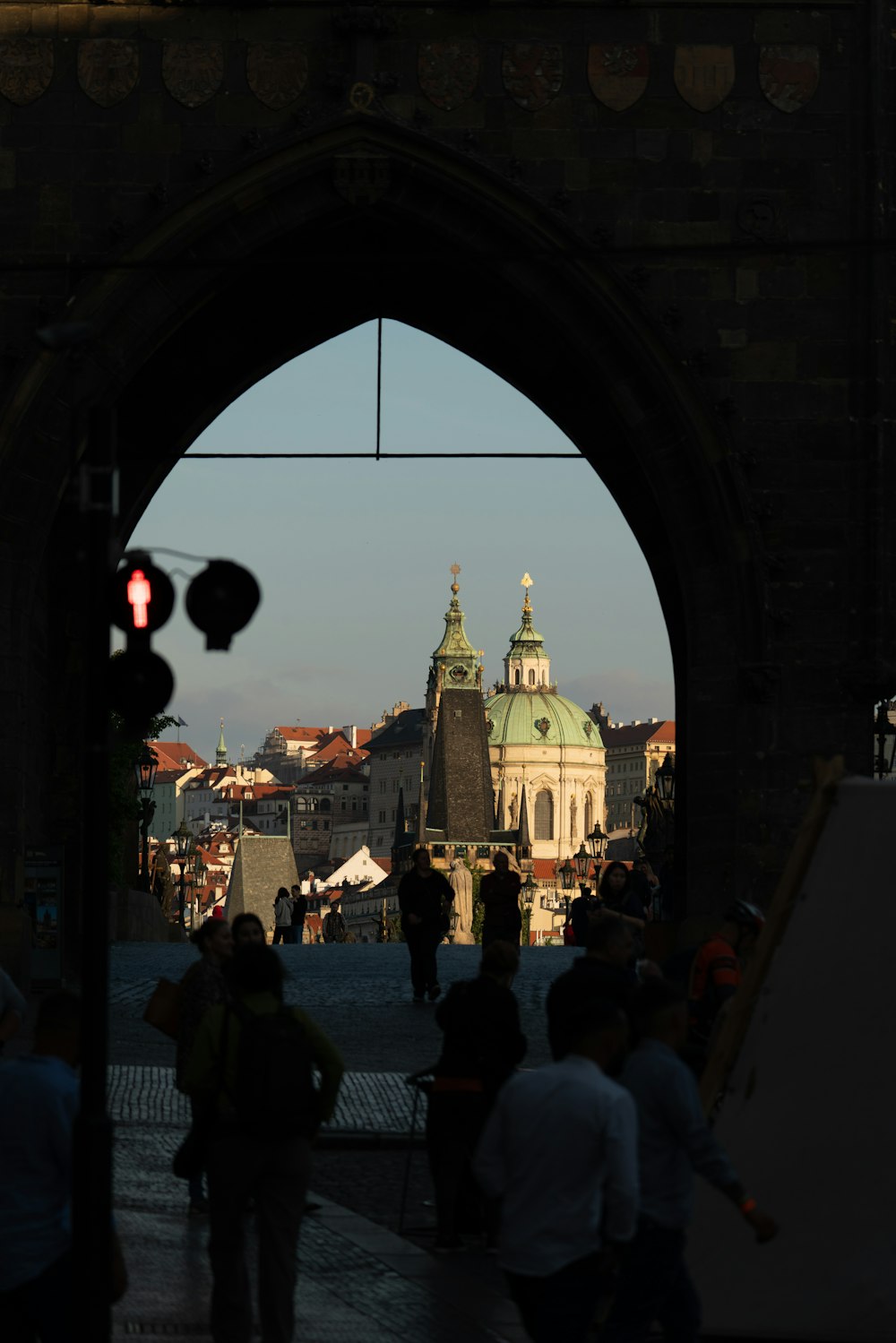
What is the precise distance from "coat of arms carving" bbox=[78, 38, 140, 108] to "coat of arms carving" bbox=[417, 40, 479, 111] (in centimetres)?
247

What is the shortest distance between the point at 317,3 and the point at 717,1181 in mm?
15575

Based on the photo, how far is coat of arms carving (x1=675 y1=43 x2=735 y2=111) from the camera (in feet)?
70.5

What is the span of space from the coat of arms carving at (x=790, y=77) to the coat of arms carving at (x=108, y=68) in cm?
541

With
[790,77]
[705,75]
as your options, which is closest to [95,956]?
[705,75]

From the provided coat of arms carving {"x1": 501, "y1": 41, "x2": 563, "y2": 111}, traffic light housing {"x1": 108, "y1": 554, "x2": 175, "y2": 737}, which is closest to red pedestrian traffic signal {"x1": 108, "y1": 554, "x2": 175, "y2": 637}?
traffic light housing {"x1": 108, "y1": 554, "x2": 175, "y2": 737}

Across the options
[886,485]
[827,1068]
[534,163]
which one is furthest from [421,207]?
[827,1068]

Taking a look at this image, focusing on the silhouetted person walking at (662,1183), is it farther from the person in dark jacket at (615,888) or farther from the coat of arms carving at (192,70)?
the coat of arms carving at (192,70)

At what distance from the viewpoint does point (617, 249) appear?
69.4ft

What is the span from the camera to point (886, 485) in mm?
21047

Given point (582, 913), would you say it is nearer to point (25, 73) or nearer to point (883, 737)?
point (883, 737)

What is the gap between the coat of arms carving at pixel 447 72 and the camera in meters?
21.3

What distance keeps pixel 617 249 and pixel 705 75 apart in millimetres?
1772

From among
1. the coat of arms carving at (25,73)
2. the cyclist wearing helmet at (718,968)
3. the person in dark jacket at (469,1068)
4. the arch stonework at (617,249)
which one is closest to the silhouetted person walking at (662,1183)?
the person in dark jacket at (469,1068)

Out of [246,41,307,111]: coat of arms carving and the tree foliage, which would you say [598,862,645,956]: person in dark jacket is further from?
the tree foliage
